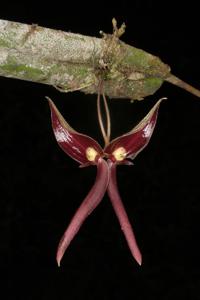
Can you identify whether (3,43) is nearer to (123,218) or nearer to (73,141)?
(73,141)

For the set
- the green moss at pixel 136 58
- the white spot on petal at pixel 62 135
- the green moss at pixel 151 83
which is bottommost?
the green moss at pixel 151 83

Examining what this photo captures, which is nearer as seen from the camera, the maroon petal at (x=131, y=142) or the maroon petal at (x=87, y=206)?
the maroon petal at (x=87, y=206)

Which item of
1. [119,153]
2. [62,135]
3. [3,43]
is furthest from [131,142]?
[3,43]

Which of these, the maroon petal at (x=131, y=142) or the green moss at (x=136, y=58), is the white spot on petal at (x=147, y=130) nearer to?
the maroon petal at (x=131, y=142)

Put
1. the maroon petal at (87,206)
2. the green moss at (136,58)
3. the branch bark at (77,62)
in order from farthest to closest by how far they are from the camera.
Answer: the green moss at (136,58), the branch bark at (77,62), the maroon petal at (87,206)

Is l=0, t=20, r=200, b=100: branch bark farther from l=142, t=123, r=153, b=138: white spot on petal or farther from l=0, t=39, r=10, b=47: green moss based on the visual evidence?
l=142, t=123, r=153, b=138: white spot on petal

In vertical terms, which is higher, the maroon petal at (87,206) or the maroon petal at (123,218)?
the maroon petal at (87,206)

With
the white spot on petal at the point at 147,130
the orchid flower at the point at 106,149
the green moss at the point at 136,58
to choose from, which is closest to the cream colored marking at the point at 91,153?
the orchid flower at the point at 106,149
